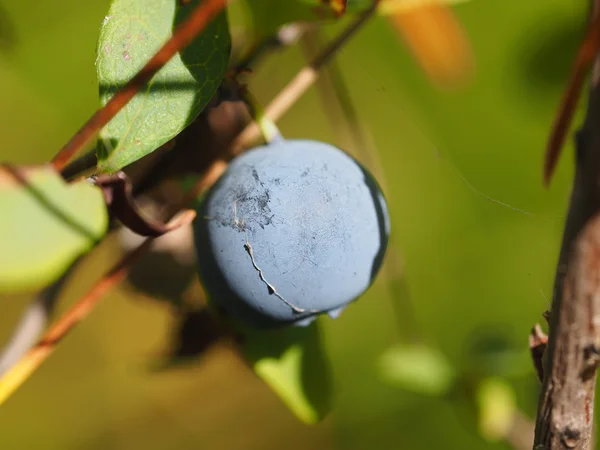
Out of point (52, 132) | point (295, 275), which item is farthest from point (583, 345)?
point (52, 132)

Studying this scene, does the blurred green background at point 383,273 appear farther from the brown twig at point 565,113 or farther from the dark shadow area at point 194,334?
the brown twig at point 565,113

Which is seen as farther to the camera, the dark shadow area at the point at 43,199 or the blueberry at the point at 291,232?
the blueberry at the point at 291,232

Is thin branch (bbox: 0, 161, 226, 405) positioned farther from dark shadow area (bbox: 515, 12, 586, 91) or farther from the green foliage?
dark shadow area (bbox: 515, 12, 586, 91)

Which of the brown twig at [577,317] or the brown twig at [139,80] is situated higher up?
the brown twig at [139,80]

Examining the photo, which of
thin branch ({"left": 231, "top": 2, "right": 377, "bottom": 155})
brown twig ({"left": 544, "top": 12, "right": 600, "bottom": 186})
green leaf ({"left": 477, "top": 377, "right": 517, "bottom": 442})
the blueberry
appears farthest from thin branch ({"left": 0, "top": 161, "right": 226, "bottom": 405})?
green leaf ({"left": 477, "top": 377, "right": 517, "bottom": 442})

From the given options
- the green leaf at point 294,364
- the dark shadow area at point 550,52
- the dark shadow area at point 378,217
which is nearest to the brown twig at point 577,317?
the dark shadow area at point 378,217

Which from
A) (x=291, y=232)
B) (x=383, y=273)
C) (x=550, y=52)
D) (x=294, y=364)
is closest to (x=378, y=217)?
(x=291, y=232)

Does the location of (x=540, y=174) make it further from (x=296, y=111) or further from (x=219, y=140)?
(x=219, y=140)
